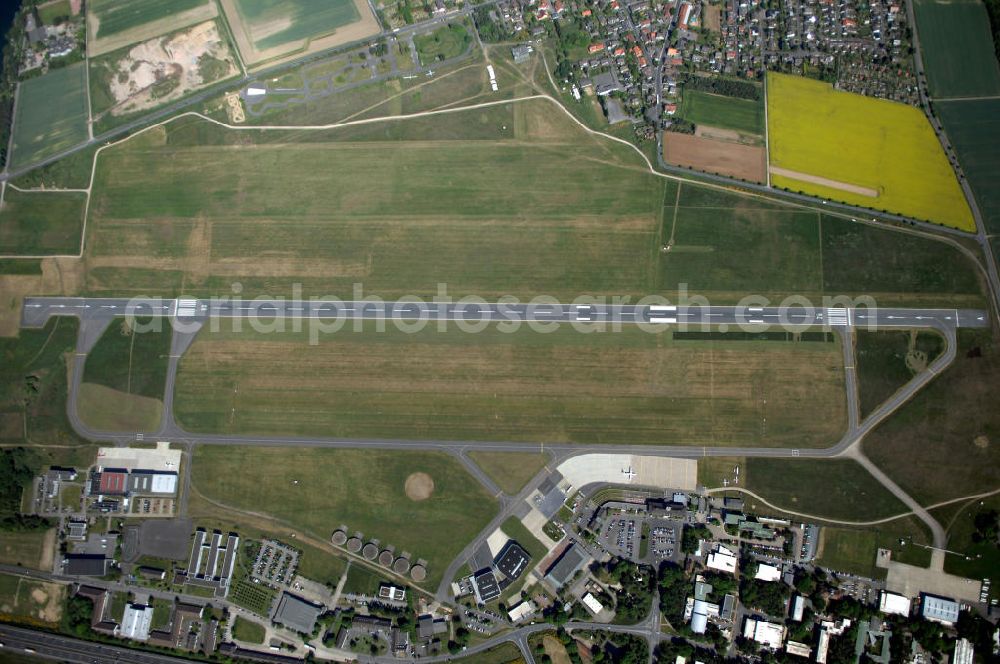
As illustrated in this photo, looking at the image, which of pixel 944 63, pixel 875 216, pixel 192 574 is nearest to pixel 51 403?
pixel 192 574

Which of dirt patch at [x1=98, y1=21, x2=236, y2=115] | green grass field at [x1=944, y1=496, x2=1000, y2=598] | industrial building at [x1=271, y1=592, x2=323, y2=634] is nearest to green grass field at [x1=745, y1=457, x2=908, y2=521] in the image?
green grass field at [x1=944, y1=496, x2=1000, y2=598]

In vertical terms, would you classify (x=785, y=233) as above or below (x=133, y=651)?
above

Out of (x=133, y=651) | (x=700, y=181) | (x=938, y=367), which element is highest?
(x=700, y=181)

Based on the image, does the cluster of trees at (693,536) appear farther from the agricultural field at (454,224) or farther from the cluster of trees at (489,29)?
the cluster of trees at (489,29)

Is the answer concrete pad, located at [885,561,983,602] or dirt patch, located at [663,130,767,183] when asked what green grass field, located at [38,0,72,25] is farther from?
concrete pad, located at [885,561,983,602]

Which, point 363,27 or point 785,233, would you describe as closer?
point 785,233

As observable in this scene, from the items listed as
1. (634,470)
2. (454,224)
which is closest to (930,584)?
(634,470)

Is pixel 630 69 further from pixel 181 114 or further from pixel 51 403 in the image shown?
pixel 51 403
